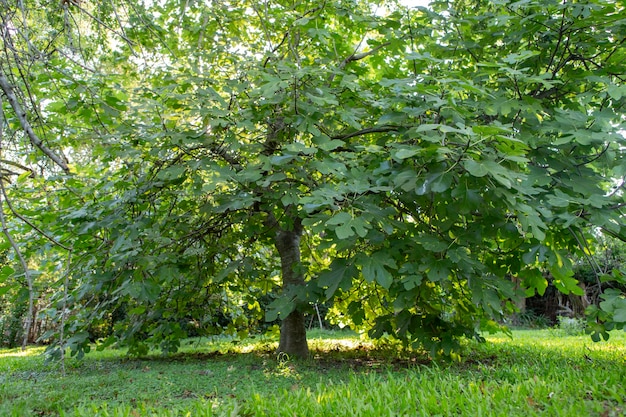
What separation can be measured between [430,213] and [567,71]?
162 cm

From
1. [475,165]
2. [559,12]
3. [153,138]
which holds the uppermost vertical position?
[559,12]

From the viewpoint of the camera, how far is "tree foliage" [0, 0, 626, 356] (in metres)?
3.03

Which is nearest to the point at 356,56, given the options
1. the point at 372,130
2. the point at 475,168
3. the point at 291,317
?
the point at 372,130

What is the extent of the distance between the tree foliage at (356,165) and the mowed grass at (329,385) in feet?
1.32

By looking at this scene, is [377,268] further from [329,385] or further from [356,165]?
[329,385]

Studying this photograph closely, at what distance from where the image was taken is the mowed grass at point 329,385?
2582 mm

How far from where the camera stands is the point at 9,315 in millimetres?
12211

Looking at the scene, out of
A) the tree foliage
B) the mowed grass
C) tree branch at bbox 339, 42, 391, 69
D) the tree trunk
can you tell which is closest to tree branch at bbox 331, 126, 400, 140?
the tree foliage

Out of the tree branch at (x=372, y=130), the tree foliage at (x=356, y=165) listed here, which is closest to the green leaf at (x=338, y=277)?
the tree foliage at (x=356, y=165)

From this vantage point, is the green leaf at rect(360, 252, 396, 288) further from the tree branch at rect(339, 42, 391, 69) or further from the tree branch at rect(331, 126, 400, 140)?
the tree branch at rect(339, 42, 391, 69)

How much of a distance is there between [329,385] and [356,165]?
1611 mm

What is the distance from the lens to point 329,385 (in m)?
3.47

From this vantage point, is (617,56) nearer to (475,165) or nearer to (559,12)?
(559,12)

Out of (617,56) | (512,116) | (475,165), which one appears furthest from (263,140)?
(617,56)
